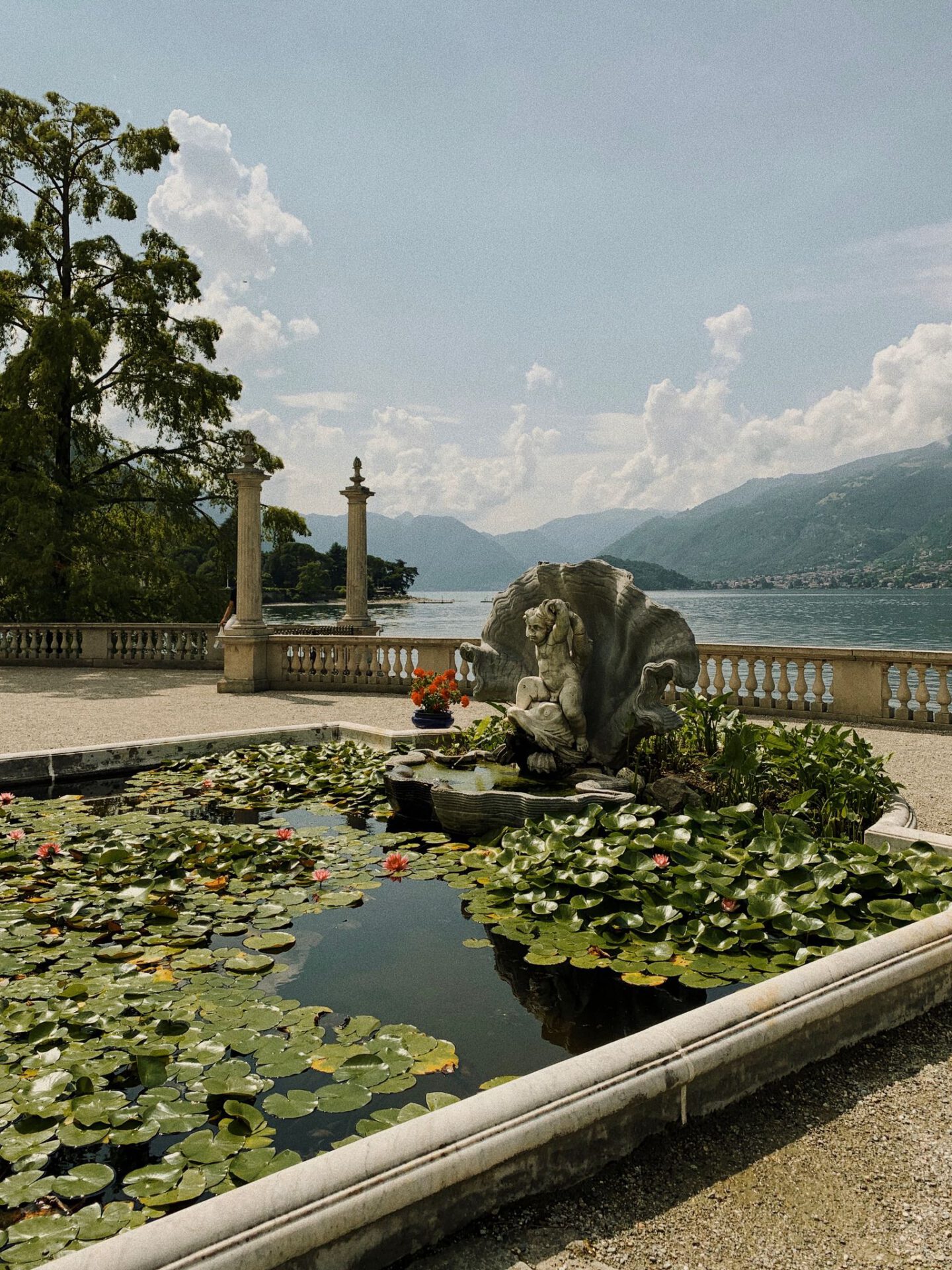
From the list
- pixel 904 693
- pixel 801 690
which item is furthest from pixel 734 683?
pixel 904 693

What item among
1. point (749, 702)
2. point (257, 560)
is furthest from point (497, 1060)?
point (257, 560)

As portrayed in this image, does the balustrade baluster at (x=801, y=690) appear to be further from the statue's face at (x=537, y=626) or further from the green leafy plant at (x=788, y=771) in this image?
the statue's face at (x=537, y=626)

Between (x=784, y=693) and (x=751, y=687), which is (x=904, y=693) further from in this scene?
(x=751, y=687)

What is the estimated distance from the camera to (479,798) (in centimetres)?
561

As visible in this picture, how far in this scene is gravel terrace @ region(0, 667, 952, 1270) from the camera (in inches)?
78.2

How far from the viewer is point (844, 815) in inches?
210

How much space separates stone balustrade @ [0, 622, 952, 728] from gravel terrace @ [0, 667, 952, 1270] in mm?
5870

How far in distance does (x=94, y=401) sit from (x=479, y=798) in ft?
65.6

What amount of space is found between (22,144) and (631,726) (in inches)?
920

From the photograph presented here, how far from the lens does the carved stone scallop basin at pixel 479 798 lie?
5449 millimetres

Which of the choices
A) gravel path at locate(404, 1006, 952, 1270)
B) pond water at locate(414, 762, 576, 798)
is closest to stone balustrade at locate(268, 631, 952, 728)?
pond water at locate(414, 762, 576, 798)

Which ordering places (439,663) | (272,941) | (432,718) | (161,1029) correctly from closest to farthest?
(161,1029) → (272,941) → (432,718) → (439,663)

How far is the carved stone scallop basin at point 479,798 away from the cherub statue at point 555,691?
0.98 feet

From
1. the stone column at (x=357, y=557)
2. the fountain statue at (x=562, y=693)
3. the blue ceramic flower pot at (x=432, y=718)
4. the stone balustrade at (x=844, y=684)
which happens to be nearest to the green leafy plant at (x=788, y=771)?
the fountain statue at (x=562, y=693)
